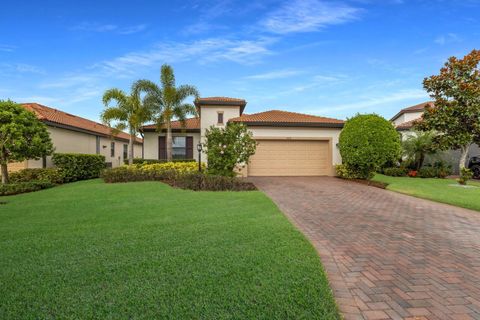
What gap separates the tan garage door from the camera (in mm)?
16266

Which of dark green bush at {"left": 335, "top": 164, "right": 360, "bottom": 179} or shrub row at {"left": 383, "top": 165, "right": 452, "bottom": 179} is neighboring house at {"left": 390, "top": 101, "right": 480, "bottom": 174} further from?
dark green bush at {"left": 335, "top": 164, "right": 360, "bottom": 179}

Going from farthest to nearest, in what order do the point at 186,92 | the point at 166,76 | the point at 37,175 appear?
the point at 186,92
the point at 166,76
the point at 37,175

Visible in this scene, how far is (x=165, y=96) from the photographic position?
17.2m

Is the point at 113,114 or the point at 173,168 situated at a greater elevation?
the point at 113,114

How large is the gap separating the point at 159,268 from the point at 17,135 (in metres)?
11.9

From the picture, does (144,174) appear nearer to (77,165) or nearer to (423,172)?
(77,165)

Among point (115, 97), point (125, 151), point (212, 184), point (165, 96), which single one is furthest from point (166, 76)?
point (125, 151)

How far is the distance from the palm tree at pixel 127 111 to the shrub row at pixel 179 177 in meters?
4.51

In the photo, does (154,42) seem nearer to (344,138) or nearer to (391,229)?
(344,138)

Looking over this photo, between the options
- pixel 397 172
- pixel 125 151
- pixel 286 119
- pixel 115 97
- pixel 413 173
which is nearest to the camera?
pixel 413 173

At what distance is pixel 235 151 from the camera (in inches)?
458

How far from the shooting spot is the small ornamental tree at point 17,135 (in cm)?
1090

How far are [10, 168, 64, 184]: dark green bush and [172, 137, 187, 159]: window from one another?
8195 millimetres

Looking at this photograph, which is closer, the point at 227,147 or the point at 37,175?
the point at 227,147
